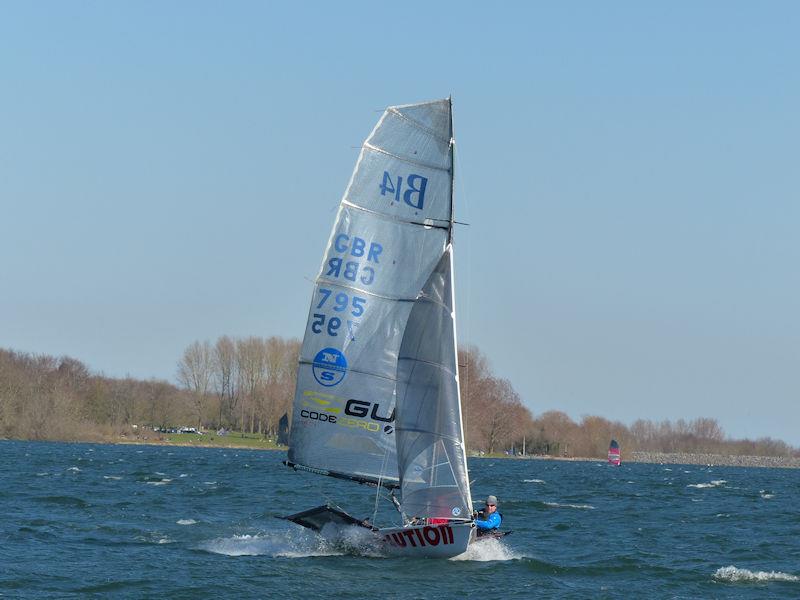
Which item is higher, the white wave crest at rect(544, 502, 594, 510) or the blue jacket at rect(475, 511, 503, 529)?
the white wave crest at rect(544, 502, 594, 510)

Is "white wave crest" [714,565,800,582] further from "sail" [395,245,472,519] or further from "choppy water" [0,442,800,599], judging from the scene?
"sail" [395,245,472,519]

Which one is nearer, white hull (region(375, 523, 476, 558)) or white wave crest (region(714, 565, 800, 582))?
white hull (region(375, 523, 476, 558))

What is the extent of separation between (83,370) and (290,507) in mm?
117849

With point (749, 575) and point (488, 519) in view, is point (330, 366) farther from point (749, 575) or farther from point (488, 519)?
point (749, 575)

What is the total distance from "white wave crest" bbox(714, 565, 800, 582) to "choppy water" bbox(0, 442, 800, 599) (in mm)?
47

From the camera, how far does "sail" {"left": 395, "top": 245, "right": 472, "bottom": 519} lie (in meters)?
28.6

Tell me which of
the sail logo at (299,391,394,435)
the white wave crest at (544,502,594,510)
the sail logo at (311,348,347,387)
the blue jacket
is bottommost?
the blue jacket

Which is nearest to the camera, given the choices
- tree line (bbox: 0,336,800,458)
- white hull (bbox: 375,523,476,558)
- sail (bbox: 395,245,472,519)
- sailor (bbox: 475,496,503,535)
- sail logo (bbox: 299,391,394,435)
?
white hull (bbox: 375,523,476,558)

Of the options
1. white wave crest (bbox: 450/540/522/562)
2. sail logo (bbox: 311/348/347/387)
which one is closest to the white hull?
white wave crest (bbox: 450/540/522/562)

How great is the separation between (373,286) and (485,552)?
695 cm

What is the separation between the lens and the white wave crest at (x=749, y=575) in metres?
29.5

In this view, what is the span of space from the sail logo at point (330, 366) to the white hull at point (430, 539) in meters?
3.71

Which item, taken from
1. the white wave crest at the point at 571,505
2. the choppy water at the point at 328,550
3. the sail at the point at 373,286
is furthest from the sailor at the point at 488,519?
the white wave crest at the point at 571,505

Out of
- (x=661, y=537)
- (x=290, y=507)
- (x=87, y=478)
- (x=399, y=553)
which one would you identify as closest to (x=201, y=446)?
(x=87, y=478)
